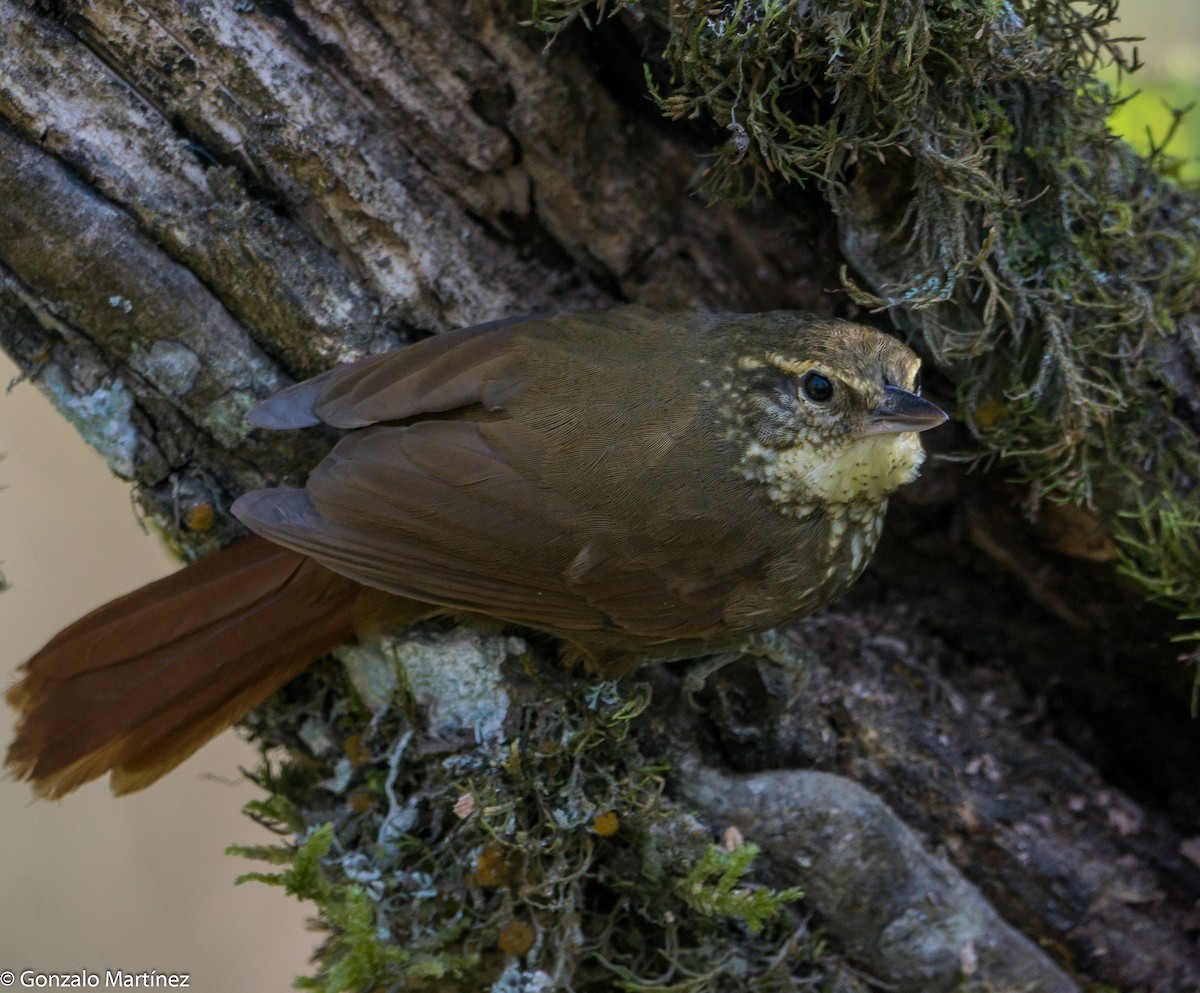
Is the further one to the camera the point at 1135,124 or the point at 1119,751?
the point at 1135,124

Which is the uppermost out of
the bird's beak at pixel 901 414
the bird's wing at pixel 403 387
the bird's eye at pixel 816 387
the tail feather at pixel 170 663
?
the bird's wing at pixel 403 387

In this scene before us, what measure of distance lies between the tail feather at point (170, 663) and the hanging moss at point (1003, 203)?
1398 millimetres

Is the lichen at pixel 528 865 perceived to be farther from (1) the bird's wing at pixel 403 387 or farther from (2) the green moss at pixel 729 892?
(1) the bird's wing at pixel 403 387

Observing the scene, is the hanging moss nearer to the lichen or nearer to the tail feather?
the lichen

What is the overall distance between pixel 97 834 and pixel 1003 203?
4516mm

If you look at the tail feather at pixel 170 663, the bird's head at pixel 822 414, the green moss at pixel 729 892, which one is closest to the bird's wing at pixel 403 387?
the tail feather at pixel 170 663

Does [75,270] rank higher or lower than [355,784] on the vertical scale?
higher

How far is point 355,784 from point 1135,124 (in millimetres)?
3112

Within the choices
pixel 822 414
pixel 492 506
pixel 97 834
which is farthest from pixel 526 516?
pixel 97 834

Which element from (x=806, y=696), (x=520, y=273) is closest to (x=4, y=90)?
(x=520, y=273)

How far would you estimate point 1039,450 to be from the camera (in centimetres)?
267

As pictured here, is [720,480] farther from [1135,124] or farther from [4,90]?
[1135,124]

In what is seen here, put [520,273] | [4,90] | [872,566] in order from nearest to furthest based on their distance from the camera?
[4,90], [520,273], [872,566]

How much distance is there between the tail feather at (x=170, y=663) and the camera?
2.56 m
